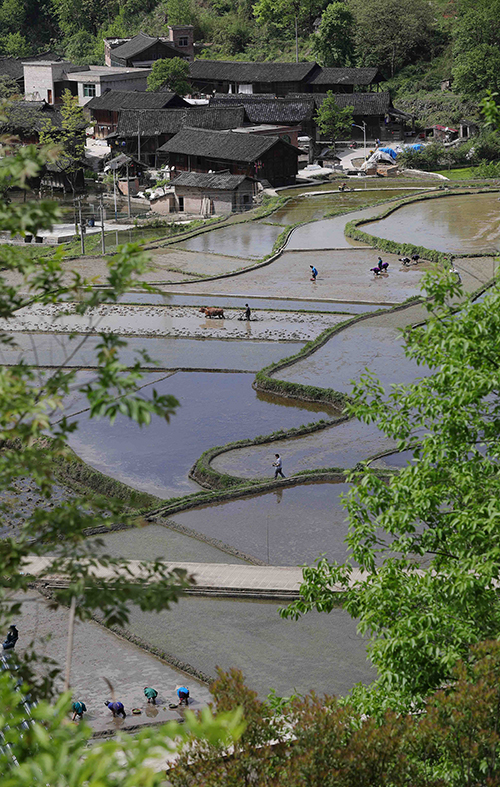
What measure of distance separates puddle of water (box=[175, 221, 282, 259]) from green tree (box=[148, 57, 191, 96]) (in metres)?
34.5

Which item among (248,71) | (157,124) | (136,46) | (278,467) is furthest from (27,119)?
(278,467)

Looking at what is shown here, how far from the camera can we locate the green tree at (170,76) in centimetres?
8531

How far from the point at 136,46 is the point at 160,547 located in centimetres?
A: 8580

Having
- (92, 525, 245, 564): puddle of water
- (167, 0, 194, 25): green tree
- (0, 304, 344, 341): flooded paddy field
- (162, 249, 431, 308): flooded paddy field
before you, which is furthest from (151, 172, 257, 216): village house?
(167, 0, 194, 25): green tree

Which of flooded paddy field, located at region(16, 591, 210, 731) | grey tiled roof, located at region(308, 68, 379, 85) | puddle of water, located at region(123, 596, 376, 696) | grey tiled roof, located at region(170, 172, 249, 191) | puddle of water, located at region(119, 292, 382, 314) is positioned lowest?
flooded paddy field, located at region(16, 591, 210, 731)

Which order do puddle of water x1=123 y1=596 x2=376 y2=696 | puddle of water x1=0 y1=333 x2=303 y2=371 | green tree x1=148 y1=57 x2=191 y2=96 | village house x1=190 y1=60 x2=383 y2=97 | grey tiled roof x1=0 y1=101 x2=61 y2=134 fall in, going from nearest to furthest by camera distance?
puddle of water x1=123 y1=596 x2=376 y2=696
puddle of water x1=0 y1=333 x2=303 y2=371
grey tiled roof x1=0 y1=101 x2=61 y2=134
village house x1=190 y1=60 x2=383 y2=97
green tree x1=148 y1=57 x2=191 y2=96

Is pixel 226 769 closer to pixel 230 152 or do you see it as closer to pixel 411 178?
pixel 230 152

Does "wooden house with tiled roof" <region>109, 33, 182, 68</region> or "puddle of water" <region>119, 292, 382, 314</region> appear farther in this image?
"wooden house with tiled roof" <region>109, 33, 182, 68</region>

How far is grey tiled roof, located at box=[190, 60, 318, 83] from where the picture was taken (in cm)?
8631

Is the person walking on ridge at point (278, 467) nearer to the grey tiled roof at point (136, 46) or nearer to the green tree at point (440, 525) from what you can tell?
the green tree at point (440, 525)

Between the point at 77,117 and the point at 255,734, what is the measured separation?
68.3m

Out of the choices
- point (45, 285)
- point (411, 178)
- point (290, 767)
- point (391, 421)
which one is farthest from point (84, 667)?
point (411, 178)

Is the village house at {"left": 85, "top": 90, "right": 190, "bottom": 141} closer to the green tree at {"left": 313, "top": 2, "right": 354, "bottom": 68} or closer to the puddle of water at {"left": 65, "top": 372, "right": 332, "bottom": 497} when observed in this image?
the green tree at {"left": 313, "top": 2, "right": 354, "bottom": 68}

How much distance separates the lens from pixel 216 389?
99.9 ft
